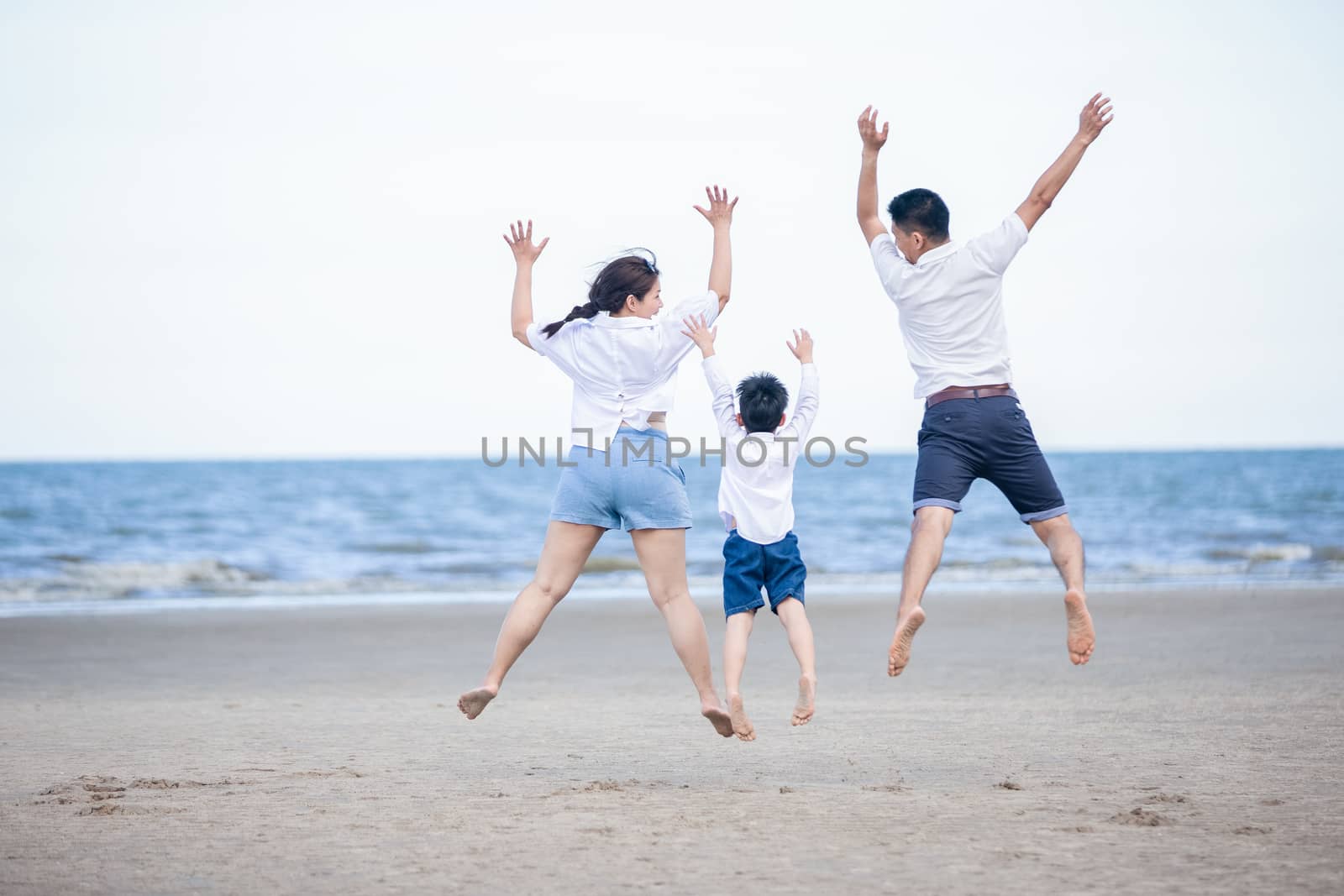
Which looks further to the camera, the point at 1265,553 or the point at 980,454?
the point at 1265,553

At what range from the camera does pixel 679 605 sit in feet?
16.4

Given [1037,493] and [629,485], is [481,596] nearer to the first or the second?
[629,485]

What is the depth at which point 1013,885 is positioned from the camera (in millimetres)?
3414

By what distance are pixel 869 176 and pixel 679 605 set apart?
2.00 m

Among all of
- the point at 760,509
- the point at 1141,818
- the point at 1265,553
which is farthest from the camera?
the point at 1265,553

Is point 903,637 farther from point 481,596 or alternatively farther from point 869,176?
point 481,596

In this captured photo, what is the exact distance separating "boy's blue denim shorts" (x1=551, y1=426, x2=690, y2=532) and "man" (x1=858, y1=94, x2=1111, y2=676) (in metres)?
0.99

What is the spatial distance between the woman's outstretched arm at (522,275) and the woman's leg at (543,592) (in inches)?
32.9

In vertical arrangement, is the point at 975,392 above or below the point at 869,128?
below

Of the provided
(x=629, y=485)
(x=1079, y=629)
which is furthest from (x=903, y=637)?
(x=629, y=485)

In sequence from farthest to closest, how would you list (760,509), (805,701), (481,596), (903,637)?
(481,596) → (760,509) → (805,701) → (903,637)

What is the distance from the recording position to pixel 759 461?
5223mm

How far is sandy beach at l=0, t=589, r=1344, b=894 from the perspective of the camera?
3.66 m

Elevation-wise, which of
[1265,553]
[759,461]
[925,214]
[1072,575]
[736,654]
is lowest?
[1265,553]
